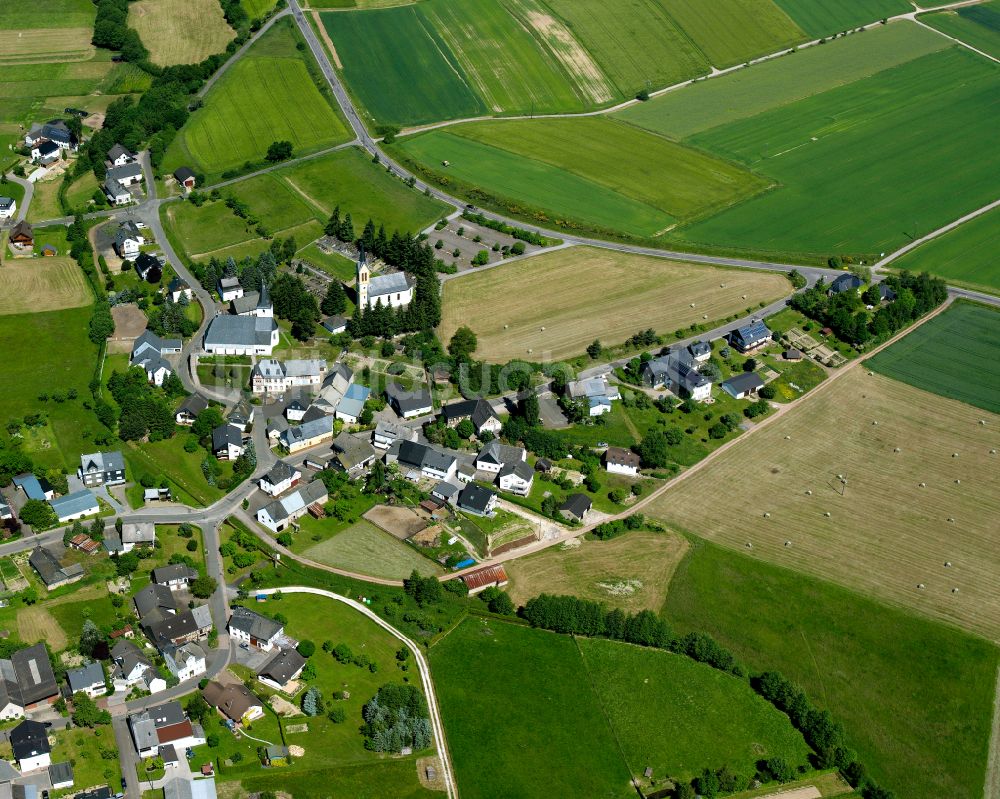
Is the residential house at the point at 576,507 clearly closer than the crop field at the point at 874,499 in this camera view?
No

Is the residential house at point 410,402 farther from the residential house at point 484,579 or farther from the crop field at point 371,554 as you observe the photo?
the residential house at point 484,579

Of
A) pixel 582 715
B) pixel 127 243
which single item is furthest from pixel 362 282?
pixel 582 715

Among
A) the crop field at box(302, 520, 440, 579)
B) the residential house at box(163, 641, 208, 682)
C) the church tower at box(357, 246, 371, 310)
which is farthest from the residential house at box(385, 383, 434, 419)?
the residential house at box(163, 641, 208, 682)

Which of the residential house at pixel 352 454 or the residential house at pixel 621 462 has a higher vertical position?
the residential house at pixel 352 454

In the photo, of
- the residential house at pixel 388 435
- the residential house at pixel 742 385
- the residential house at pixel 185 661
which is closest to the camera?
the residential house at pixel 185 661

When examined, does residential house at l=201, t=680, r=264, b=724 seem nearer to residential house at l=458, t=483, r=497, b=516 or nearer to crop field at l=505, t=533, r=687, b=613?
crop field at l=505, t=533, r=687, b=613

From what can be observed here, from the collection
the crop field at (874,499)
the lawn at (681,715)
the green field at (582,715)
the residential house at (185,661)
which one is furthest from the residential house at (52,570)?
the crop field at (874,499)

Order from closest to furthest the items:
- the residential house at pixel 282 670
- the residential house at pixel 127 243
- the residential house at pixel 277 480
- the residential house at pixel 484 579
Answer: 1. the residential house at pixel 282 670
2. the residential house at pixel 484 579
3. the residential house at pixel 277 480
4. the residential house at pixel 127 243
